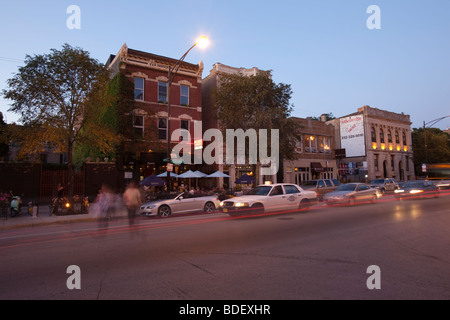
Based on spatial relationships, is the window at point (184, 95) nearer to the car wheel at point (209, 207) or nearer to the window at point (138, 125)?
the window at point (138, 125)

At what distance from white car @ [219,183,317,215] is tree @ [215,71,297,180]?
9630 mm

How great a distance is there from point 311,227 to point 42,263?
7703 millimetres

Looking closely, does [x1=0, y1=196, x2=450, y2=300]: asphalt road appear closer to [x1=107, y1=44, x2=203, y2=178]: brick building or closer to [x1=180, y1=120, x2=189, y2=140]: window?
[x1=107, y1=44, x2=203, y2=178]: brick building

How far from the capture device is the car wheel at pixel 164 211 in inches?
571

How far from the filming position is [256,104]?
2462 centimetres

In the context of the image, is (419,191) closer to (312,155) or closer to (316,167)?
(316,167)

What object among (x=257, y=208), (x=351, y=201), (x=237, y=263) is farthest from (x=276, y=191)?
(x=237, y=263)

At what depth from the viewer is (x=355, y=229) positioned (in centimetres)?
934

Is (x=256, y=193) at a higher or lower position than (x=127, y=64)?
lower

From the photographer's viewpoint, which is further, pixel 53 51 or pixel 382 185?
pixel 382 185

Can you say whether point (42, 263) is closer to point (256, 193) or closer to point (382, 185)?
point (256, 193)

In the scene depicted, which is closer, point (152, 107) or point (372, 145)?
point (152, 107)

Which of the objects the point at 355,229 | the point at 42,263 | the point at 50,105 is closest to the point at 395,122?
the point at 355,229

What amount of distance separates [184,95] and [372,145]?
33.5 metres
